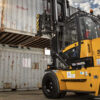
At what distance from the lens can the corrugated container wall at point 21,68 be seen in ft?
29.6

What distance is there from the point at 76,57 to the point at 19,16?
434 cm

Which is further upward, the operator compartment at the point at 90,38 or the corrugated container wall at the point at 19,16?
the corrugated container wall at the point at 19,16

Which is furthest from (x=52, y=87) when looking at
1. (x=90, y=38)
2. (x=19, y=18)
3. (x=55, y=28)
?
(x=19, y=18)

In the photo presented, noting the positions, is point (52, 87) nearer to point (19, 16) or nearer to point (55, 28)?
point (55, 28)

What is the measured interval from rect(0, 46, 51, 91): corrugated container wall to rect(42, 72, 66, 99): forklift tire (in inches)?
159

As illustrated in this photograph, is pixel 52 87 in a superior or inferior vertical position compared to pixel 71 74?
inferior

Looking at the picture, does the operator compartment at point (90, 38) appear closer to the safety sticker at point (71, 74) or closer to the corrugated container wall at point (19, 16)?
the safety sticker at point (71, 74)

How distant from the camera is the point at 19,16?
769 cm

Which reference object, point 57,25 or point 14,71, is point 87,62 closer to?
point 57,25

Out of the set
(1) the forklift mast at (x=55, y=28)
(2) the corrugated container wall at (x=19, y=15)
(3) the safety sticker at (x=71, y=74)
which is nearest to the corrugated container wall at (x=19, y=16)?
(2) the corrugated container wall at (x=19, y=15)

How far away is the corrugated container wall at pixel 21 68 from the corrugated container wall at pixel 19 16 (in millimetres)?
2383

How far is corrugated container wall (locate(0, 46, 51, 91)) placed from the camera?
9.01m

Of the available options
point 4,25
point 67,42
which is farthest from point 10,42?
point 67,42

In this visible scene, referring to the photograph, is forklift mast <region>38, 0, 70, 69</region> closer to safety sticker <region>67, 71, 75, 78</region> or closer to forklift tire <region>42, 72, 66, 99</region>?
safety sticker <region>67, 71, 75, 78</region>
